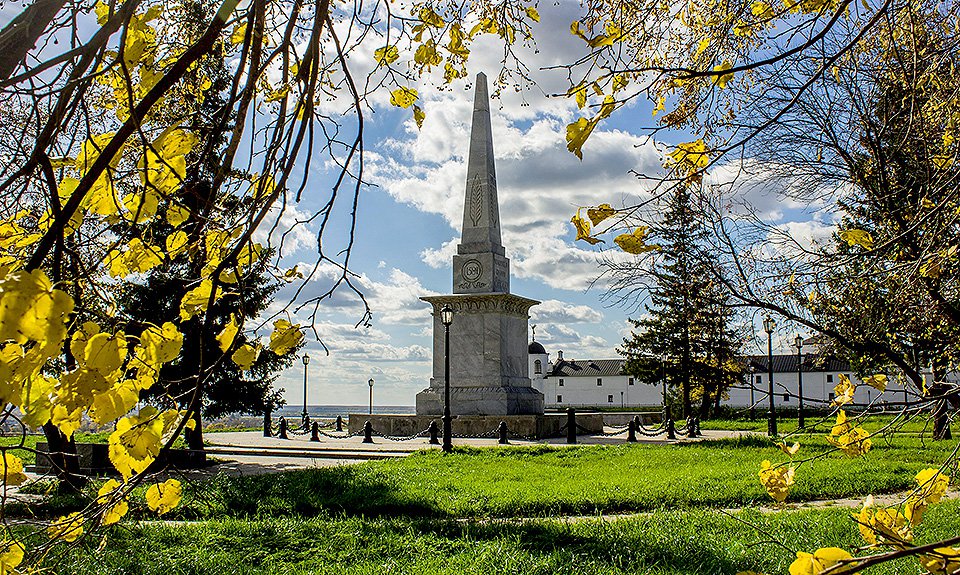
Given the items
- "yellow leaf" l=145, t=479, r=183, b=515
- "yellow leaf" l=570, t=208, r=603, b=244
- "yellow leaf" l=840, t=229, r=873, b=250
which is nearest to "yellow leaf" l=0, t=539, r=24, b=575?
"yellow leaf" l=145, t=479, r=183, b=515

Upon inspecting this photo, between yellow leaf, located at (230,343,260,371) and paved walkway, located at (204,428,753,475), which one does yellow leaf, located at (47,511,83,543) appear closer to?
yellow leaf, located at (230,343,260,371)

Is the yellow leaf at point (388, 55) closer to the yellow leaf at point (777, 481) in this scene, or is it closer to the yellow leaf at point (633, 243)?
the yellow leaf at point (633, 243)

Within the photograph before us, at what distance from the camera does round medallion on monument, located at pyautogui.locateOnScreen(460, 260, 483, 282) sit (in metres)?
23.2

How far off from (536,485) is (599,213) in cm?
917

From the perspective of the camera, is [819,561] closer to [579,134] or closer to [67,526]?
[579,134]

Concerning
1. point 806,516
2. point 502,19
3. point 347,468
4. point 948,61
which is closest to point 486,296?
point 347,468

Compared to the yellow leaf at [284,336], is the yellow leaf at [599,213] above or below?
above

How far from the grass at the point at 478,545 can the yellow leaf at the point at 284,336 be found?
436 cm

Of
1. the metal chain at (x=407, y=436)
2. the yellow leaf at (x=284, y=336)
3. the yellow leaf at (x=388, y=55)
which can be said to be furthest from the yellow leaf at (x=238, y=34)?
the metal chain at (x=407, y=436)

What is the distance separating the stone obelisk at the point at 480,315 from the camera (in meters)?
22.9

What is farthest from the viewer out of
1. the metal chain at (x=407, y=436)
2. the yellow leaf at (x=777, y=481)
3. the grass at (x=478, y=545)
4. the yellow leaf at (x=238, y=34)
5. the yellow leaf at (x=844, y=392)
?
the metal chain at (x=407, y=436)

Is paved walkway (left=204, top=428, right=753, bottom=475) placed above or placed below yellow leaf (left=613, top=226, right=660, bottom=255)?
below

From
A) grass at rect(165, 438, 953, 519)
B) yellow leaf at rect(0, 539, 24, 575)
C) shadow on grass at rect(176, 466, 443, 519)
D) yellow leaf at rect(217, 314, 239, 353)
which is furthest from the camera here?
grass at rect(165, 438, 953, 519)

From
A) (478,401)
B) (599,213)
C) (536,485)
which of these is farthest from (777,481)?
(478,401)
